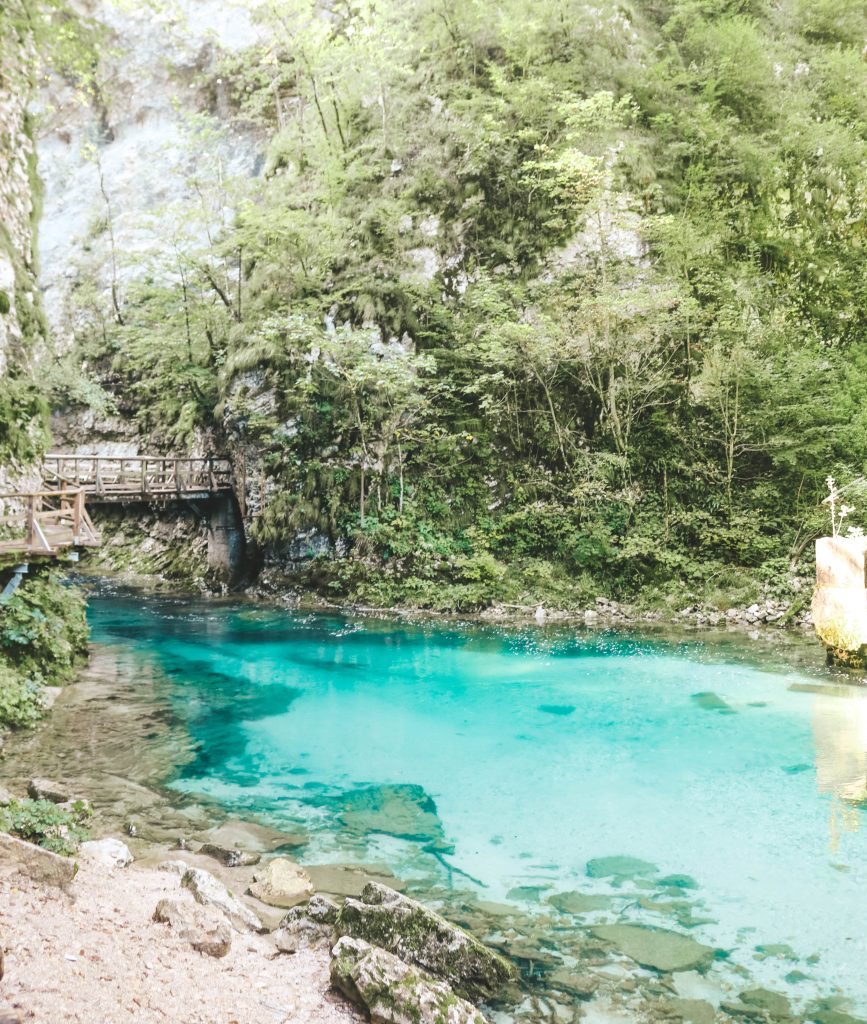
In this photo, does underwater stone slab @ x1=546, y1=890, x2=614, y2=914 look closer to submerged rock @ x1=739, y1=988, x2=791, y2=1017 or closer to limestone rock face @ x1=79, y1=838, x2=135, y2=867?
submerged rock @ x1=739, y1=988, x2=791, y2=1017

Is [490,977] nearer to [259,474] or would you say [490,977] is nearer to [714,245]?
[259,474]

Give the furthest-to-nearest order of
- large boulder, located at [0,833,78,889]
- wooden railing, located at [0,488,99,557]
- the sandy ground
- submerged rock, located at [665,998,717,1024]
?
wooden railing, located at [0,488,99,557] → large boulder, located at [0,833,78,889] → submerged rock, located at [665,998,717,1024] → the sandy ground

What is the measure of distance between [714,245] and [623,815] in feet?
51.4

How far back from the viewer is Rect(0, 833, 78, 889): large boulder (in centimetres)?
427

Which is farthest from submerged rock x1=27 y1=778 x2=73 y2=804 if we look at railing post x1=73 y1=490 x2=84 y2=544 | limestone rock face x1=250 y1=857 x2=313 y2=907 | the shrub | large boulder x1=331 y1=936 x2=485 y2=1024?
large boulder x1=331 y1=936 x2=485 y2=1024

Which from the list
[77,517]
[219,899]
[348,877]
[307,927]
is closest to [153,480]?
[77,517]

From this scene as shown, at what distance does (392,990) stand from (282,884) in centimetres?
197

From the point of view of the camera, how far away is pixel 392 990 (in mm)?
3611

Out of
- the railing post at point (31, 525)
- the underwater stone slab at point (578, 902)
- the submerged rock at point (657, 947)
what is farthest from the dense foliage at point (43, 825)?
the submerged rock at point (657, 947)

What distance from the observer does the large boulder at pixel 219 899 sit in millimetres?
4617

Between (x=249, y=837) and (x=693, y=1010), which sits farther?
(x=249, y=837)

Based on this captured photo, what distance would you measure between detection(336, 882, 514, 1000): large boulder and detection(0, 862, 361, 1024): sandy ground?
312mm

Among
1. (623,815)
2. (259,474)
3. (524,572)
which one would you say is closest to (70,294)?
(259,474)

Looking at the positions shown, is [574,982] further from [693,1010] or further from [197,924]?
[197,924]
